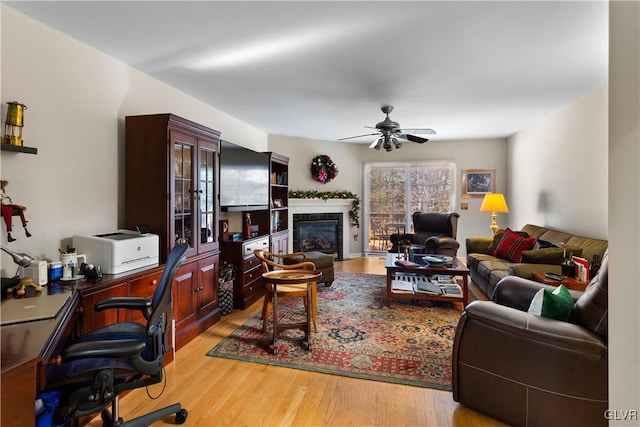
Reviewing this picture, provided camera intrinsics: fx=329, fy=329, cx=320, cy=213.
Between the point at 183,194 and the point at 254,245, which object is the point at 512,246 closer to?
the point at 254,245

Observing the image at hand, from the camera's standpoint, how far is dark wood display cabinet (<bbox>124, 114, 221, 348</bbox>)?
8.64ft

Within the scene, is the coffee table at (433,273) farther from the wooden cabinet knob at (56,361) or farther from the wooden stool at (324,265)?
the wooden cabinet knob at (56,361)

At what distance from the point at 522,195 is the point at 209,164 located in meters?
5.15

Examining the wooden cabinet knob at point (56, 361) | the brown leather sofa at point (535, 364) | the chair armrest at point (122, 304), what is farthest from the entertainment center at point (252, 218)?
the brown leather sofa at point (535, 364)

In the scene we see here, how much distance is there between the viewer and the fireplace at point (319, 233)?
6250 millimetres

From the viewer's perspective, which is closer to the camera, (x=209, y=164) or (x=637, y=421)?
(x=637, y=421)

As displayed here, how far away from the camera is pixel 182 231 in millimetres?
2832

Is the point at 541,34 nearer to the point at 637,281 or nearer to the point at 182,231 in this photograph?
the point at 637,281

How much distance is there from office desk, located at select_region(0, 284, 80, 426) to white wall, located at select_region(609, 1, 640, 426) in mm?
1775

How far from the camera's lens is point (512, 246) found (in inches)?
163

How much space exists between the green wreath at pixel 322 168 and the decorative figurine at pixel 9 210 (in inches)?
189

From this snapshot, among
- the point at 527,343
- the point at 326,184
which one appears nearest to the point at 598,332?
the point at 527,343

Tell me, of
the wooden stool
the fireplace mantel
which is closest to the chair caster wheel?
the wooden stool

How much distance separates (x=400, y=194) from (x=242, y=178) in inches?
150
